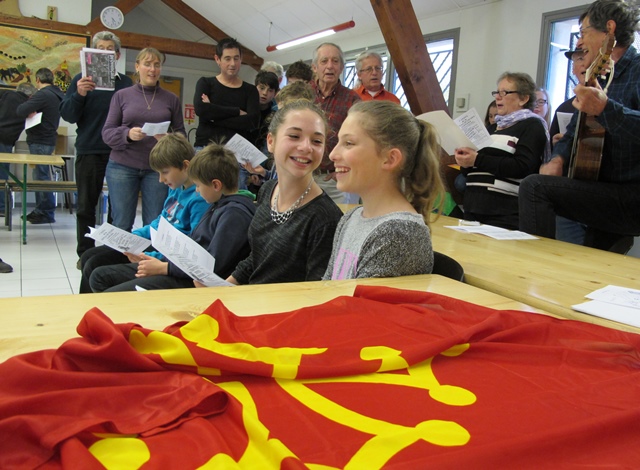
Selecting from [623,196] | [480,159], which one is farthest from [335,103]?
[623,196]

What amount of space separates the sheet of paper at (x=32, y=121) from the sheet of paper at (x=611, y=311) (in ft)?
17.9

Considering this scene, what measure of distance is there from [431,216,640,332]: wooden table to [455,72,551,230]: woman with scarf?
686mm

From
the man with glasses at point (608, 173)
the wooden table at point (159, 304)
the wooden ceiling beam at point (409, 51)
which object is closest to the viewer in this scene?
the wooden table at point (159, 304)

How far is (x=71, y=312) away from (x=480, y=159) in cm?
236

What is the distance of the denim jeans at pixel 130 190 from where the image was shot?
3303mm

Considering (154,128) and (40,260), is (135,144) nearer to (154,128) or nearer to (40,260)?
(154,128)

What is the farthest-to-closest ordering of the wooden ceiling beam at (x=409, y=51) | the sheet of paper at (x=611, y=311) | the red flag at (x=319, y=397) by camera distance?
the wooden ceiling beam at (x=409, y=51), the sheet of paper at (x=611, y=311), the red flag at (x=319, y=397)

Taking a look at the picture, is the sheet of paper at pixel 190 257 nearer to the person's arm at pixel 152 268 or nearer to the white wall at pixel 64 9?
the person's arm at pixel 152 268

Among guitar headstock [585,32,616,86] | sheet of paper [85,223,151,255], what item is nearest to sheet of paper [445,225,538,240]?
guitar headstock [585,32,616,86]

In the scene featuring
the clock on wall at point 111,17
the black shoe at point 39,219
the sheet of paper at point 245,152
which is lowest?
the black shoe at point 39,219

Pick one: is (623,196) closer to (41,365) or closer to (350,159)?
(350,159)

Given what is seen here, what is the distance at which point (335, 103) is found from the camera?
3.22m

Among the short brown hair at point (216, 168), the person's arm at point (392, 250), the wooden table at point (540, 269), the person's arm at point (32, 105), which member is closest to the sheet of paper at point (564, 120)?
the wooden table at point (540, 269)

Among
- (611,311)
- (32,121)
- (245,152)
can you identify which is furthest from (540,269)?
(32,121)
